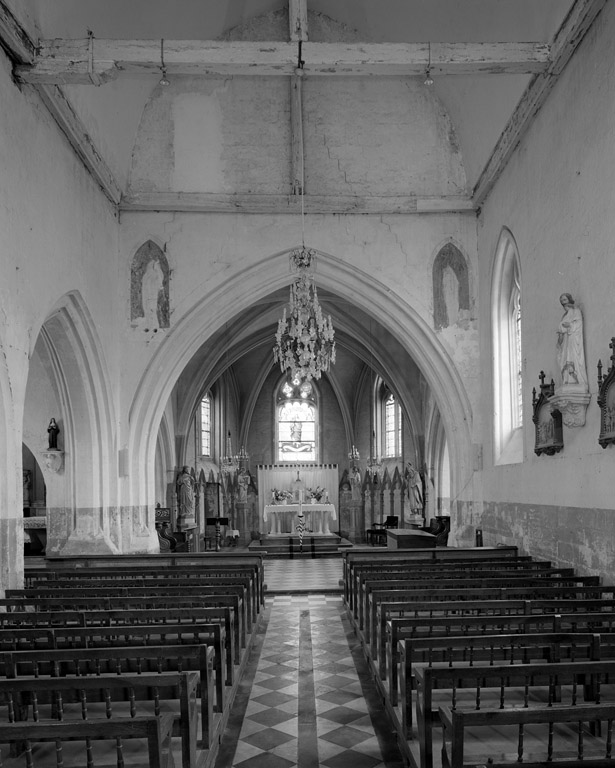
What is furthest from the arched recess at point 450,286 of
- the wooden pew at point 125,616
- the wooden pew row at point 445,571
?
the wooden pew at point 125,616

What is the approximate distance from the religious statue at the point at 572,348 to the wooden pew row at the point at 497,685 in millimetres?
4390

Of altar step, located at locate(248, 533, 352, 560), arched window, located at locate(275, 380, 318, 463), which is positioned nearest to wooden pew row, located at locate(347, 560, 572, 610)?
altar step, located at locate(248, 533, 352, 560)

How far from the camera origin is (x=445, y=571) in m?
8.73

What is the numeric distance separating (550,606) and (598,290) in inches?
161

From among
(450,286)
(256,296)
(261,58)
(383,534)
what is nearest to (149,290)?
(256,296)

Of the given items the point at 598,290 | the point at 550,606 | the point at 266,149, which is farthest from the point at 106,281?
the point at 550,606

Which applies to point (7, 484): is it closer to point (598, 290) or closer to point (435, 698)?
point (435, 698)

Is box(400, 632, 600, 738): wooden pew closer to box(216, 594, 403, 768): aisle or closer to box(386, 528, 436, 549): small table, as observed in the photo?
box(216, 594, 403, 768): aisle

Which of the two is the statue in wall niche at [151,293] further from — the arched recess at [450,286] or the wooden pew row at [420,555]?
the wooden pew row at [420,555]

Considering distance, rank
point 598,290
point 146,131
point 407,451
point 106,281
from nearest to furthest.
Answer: point 598,290 → point 106,281 → point 146,131 → point 407,451

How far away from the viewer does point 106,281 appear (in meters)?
13.6

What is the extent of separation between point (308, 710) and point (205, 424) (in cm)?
2086

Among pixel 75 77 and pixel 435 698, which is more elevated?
pixel 75 77

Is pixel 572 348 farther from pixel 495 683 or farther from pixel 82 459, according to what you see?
pixel 82 459
